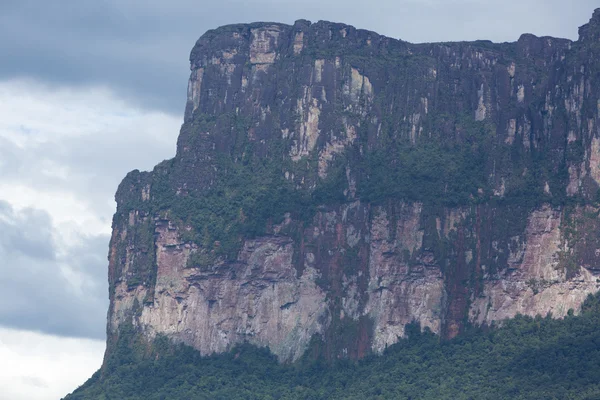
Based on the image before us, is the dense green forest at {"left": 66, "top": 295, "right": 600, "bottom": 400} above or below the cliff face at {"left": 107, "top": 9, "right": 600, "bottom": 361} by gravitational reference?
below

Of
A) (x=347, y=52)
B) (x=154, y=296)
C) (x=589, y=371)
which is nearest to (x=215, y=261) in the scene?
(x=154, y=296)

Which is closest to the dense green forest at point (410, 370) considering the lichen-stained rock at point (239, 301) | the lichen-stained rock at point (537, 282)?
the lichen-stained rock at point (537, 282)

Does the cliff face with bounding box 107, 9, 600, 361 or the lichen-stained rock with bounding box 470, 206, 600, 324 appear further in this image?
the cliff face with bounding box 107, 9, 600, 361

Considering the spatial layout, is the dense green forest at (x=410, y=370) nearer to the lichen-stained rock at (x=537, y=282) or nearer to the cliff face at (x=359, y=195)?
the lichen-stained rock at (x=537, y=282)

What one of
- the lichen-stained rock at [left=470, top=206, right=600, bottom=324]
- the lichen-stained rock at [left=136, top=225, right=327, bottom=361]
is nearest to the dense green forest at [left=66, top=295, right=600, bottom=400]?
the lichen-stained rock at [left=470, top=206, right=600, bottom=324]

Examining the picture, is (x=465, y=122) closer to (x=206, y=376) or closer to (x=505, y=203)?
(x=505, y=203)

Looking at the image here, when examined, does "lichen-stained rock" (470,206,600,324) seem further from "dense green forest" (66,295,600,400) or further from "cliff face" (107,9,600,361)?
"dense green forest" (66,295,600,400)
